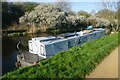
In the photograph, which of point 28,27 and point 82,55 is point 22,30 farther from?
point 82,55

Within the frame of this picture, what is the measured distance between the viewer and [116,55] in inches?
534

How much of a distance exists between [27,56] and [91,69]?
7805 mm

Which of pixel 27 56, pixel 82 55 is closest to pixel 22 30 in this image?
pixel 27 56

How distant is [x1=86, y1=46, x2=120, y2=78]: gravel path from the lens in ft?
31.7

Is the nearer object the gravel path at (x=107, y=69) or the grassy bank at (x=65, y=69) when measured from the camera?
the grassy bank at (x=65, y=69)

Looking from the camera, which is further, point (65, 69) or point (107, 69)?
point (107, 69)

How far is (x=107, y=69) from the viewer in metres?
10.5

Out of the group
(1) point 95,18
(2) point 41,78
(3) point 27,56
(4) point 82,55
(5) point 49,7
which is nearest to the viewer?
(2) point 41,78

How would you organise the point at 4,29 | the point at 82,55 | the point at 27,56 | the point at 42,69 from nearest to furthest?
the point at 42,69 < the point at 82,55 < the point at 27,56 < the point at 4,29

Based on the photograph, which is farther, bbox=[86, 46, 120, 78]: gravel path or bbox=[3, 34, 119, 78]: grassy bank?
bbox=[86, 46, 120, 78]: gravel path

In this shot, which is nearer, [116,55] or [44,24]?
[116,55]

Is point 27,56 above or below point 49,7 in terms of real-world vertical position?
below

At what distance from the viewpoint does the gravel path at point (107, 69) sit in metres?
9.66

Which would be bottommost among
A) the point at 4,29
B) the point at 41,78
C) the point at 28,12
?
the point at 41,78
